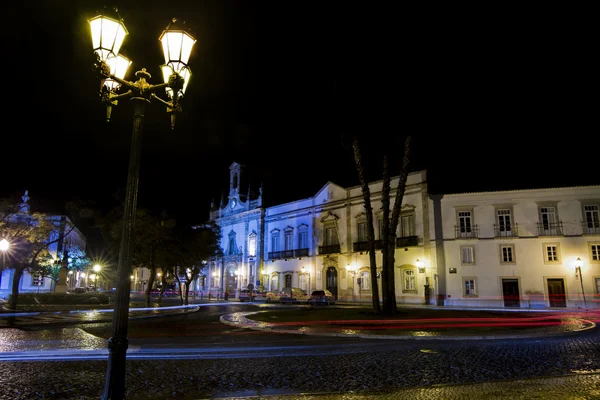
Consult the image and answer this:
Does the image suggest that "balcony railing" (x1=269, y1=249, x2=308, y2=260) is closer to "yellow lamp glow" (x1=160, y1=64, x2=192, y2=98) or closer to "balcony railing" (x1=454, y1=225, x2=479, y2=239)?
"balcony railing" (x1=454, y1=225, x2=479, y2=239)

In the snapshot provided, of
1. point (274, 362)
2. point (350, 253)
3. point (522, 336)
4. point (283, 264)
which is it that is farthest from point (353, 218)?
point (274, 362)

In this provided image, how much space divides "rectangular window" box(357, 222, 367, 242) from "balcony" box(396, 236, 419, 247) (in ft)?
12.7

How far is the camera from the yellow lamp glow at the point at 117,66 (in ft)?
21.4

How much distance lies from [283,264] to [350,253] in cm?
1028

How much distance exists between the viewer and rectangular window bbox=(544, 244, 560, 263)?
31.4 m

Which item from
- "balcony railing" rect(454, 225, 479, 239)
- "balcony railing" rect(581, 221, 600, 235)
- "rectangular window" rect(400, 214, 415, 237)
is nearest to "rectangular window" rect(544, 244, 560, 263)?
"balcony railing" rect(581, 221, 600, 235)

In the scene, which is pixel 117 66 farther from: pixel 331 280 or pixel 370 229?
pixel 331 280

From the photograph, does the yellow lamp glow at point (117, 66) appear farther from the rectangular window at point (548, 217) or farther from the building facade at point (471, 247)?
the rectangular window at point (548, 217)

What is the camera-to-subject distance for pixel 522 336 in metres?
13.9

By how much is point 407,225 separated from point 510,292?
30.4 ft

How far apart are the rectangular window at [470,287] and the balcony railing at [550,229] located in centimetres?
588

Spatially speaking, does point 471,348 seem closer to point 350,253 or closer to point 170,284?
point 350,253

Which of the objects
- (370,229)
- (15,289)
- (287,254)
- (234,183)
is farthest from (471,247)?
(234,183)

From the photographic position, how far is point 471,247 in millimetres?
33812
